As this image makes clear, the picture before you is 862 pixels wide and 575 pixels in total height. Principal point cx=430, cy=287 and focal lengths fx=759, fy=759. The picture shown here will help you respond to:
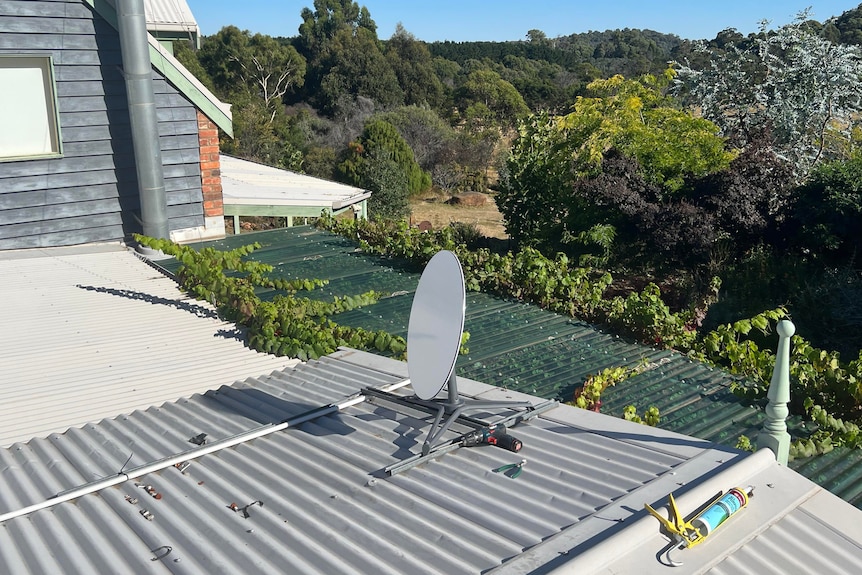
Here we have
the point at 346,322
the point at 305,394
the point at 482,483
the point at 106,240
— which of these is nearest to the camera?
the point at 482,483

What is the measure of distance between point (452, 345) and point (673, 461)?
1268mm

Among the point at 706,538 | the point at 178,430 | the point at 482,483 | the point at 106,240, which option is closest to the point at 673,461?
the point at 706,538

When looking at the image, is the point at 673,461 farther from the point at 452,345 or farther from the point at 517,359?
the point at 517,359

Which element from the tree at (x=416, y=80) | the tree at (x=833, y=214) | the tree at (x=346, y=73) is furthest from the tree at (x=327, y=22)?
the tree at (x=833, y=214)

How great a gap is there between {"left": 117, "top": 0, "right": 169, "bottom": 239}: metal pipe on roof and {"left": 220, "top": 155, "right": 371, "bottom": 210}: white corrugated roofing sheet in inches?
59.3

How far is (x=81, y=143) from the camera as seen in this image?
1008 cm

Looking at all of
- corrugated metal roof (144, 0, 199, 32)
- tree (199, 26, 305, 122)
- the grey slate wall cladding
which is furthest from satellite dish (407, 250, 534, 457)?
tree (199, 26, 305, 122)

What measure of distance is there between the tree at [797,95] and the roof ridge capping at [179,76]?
36.4 feet

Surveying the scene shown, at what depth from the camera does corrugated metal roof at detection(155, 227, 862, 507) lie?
5598 mm

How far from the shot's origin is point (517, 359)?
23.3ft

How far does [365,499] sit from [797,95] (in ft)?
58.6

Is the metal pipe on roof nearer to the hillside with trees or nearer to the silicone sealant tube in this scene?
the hillside with trees

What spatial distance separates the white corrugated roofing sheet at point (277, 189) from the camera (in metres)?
12.3

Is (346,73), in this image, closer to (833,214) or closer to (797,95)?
(797,95)
